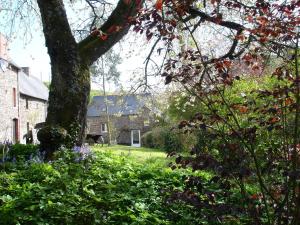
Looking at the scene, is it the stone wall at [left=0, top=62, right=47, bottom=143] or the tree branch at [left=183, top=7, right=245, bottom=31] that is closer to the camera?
the tree branch at [left=183, top=7, right=245, bottom=31]

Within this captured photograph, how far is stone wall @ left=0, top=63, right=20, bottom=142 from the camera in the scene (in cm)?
3082

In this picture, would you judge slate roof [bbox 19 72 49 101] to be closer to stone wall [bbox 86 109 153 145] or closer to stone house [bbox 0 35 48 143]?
stone house [bbox 0 35 48 143]

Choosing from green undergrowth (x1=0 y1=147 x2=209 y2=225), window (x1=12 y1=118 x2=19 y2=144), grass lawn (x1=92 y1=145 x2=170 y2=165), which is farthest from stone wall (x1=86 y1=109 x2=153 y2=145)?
green undergrowth (x1=0 y1=147 x2=209 y2=225)

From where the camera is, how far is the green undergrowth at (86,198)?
4.20m

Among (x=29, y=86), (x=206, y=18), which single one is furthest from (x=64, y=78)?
(x=29, y=86)

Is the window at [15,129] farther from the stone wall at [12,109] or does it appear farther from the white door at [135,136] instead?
the white door at [135,136]

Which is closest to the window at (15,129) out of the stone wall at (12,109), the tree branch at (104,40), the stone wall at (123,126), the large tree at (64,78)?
the stone wall at (12,109)

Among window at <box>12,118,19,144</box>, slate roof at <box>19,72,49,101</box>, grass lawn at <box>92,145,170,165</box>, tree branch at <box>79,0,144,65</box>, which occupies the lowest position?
grass lawn at <box>92,145,170,165</box>

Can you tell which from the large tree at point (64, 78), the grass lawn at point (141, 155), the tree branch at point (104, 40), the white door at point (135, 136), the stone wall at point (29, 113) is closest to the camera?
the large tree at point (64, 78)

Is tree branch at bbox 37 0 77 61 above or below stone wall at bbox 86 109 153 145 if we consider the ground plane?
above

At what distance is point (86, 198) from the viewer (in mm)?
4801

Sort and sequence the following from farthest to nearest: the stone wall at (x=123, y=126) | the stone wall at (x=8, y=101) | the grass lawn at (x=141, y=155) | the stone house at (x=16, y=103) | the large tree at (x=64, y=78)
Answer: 1. the stone wall at (x=123, y=126)
2. the stone house at (x=16, y=103)
3. the stone wall at (x=8, y=101)
4. the grass lawn at (x=141, y=155)
5. the large tree at (x=64, y=78)

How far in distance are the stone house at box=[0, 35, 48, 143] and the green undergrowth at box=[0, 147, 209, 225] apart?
21335 mm

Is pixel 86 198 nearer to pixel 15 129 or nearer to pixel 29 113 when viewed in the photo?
pixel 15 129
